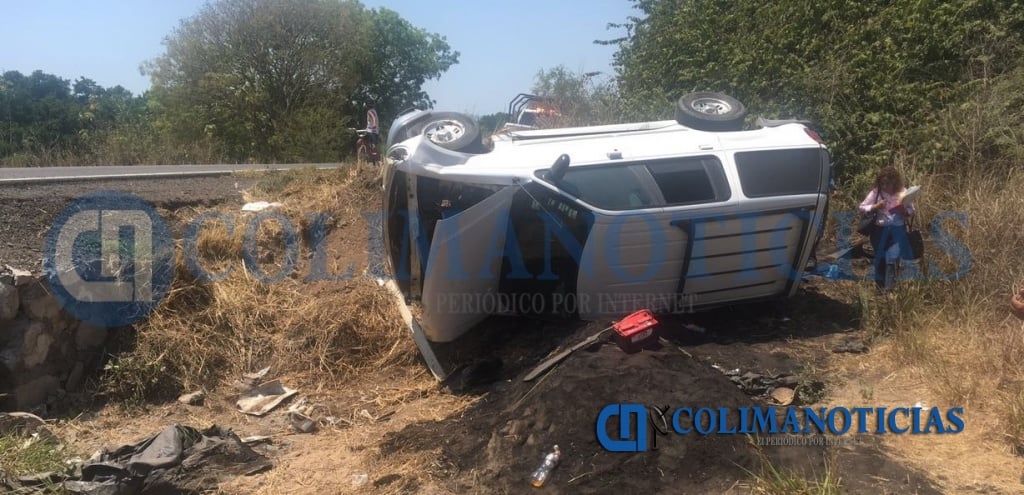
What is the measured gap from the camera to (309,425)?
5586mm

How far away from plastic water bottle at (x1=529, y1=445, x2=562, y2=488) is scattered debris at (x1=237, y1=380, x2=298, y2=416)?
2.85m

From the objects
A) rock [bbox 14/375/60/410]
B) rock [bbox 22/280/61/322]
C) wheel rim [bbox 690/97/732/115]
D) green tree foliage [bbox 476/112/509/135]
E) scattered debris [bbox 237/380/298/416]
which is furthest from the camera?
green tree foliage [bbox 476/112/509/135]

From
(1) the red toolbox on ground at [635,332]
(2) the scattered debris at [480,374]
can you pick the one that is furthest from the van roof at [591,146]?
(2) the scattered debris at [480,374]

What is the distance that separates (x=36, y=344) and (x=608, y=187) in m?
4.77

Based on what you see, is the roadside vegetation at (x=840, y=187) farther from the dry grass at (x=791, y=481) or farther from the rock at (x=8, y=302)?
the rock at (x=8, y=302)

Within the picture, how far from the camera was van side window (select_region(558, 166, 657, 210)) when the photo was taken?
5.52 meters

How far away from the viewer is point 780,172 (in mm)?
5887

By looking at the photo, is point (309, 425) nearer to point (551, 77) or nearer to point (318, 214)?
point (318, 214)

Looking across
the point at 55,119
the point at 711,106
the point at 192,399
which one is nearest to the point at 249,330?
the point at 192,399

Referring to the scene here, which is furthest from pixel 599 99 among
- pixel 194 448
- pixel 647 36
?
pixel 194 448

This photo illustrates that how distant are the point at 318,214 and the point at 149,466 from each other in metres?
4.62

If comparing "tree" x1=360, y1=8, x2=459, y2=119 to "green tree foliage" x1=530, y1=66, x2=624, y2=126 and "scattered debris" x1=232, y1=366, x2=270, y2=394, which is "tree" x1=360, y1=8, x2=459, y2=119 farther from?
"scattered debris" x1=232, y1=366, x2=270, y2=394

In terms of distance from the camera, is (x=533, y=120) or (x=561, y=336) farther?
(x=533, y=120)

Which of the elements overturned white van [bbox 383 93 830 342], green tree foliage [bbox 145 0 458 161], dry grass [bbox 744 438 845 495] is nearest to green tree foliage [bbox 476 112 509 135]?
overturned white van [bbox 383 93 830 342]
